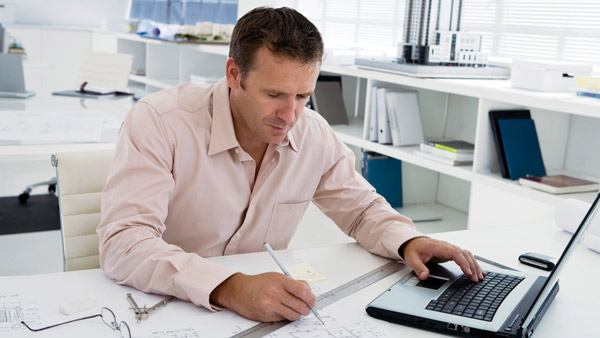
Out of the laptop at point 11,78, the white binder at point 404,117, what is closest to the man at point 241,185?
the white binder at point 404,117

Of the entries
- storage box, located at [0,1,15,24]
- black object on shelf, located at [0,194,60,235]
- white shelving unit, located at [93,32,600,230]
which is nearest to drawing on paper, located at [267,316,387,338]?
white shelving unit, located at [93,32,600,230]

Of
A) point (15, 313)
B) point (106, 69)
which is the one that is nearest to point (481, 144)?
point (15, 313)

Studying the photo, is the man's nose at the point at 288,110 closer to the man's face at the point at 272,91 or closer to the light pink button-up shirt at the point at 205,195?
the man's face at the point at 272,91

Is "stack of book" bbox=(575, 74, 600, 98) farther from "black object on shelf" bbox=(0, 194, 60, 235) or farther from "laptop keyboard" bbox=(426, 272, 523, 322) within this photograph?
"black object on shelf" bbox=(0, 194, 60, 235)

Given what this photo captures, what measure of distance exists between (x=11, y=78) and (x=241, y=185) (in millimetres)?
2337

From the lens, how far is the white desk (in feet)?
3.52

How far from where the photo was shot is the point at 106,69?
425 centimetres

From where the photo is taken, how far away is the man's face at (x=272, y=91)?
1360 millimetres

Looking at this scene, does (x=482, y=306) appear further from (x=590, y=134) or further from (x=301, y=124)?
(x=590, y=134)

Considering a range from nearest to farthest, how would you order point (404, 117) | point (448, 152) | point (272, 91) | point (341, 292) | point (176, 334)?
point (176, 334)
point (341, 292)
point (272, 91)
point (448, 152)
point (404, 117)

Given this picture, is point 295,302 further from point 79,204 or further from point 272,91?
point 79,204

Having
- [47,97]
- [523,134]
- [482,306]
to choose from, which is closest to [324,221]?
[523,134]

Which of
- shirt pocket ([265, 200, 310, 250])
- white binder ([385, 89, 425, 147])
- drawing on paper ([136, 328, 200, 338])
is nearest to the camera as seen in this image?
drawing on paper ([136, 328, 200, 338])

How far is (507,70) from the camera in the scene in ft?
8.86
